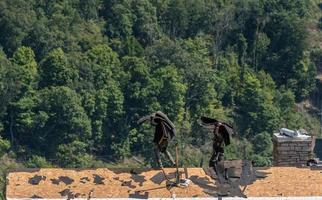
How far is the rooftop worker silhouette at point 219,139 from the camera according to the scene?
180ft

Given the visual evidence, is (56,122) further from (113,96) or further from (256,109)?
(256,109)

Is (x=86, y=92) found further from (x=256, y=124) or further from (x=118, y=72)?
(x=256, y=124)

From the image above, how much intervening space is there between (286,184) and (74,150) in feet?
365

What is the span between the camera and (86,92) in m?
178

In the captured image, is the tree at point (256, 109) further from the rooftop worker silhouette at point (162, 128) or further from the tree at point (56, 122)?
the rooftop worker silhouette at point (162, 128)

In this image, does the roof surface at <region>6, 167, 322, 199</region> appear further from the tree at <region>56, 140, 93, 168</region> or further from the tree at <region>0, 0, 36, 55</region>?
the tree at <region>0, 0, 36, 55</region>

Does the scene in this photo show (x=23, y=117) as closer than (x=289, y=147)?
No

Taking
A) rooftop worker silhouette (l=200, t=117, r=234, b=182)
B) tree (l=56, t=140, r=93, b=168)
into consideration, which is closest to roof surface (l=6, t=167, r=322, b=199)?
rooftop worker silhouette (l=200, t=117, r=234, b=182)

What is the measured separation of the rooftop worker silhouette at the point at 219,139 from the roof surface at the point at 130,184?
1.75ft

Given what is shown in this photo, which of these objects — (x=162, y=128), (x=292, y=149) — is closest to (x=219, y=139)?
(x=162, y=128)

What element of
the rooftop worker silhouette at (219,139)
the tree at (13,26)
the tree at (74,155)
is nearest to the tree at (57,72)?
the tree at (13,26)

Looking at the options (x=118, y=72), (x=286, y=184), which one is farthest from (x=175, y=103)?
(x=286, y=184)

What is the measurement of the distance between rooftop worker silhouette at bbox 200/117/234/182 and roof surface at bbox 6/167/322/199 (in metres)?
0.53

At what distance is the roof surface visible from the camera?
179 feet
